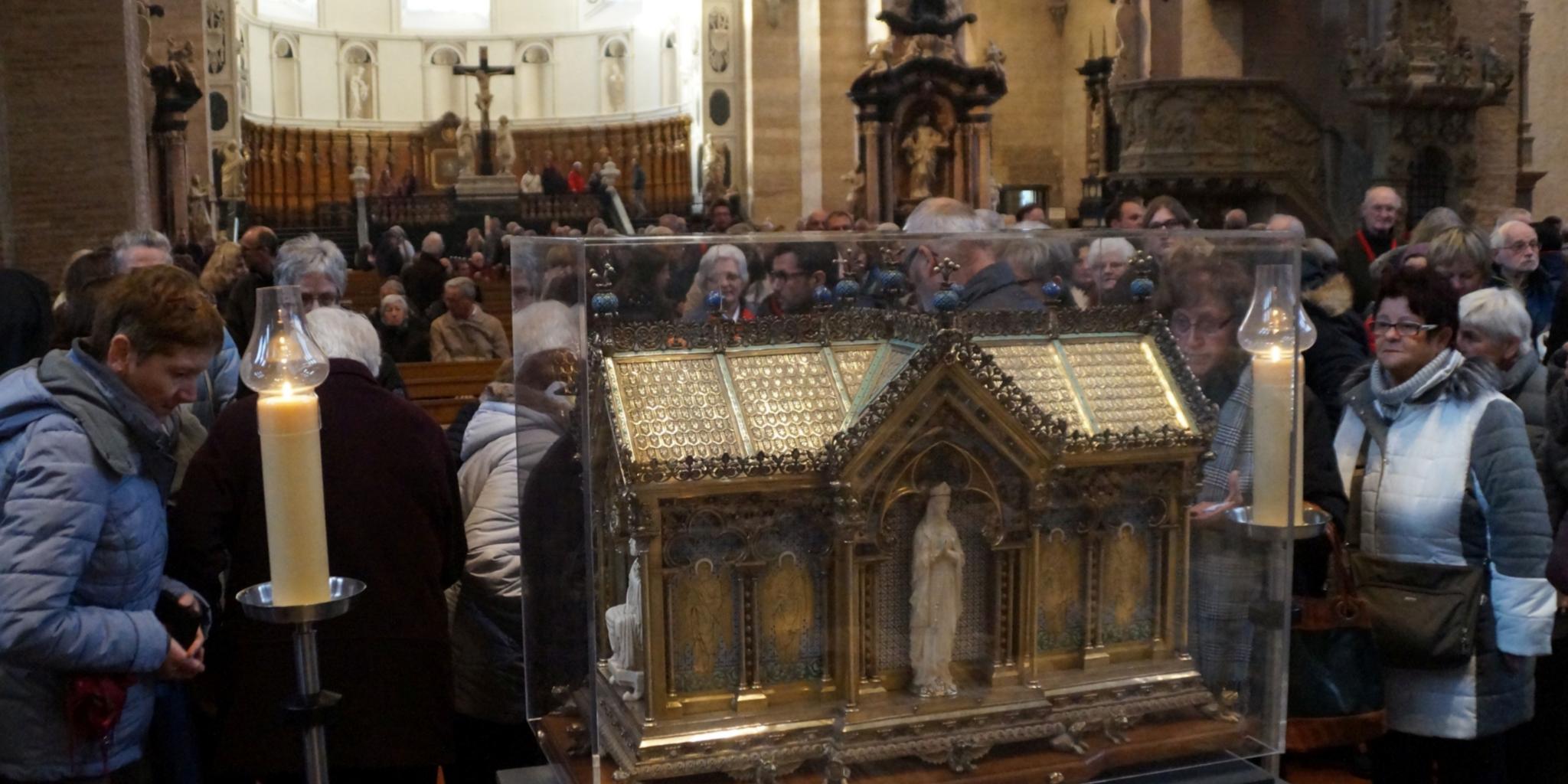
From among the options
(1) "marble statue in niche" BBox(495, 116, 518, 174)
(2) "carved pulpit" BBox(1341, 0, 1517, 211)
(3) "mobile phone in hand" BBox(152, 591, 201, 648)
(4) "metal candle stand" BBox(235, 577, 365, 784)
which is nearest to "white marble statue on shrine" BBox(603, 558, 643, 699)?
(4) "metal candle stand" BBox(235, 577, 365, 784)

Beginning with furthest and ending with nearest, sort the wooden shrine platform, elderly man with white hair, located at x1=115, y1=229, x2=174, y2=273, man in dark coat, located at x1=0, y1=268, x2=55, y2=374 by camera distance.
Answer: man in dark coat, located at x1=0, y1=268, x2=55, y2=374, elderly man with white hair, located at x1=115, y1=229, x2=174, y2=273, the wooden shrine platform

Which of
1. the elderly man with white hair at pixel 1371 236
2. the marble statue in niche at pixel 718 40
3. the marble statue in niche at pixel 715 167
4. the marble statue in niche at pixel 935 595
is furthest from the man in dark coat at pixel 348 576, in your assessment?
the marble statue in niche at pixel 718 40

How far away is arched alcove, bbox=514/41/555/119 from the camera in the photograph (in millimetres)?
34469

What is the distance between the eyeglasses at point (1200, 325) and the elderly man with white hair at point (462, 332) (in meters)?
6.12

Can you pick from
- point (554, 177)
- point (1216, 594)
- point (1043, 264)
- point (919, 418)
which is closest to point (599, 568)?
point (919, 418)

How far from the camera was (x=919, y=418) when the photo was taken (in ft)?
7.99

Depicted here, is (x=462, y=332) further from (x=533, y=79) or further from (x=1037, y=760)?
(x=533, y=79)

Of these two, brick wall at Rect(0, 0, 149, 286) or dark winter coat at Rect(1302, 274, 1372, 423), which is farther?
brick wall at Rect(0, 0, 149, 286)

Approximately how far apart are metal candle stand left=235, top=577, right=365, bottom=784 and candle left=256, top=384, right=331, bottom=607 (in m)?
0.02

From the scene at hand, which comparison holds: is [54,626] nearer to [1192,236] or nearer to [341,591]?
[341,591]

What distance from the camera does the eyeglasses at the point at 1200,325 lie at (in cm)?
274

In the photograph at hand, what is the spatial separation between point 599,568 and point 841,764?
20.0 inches

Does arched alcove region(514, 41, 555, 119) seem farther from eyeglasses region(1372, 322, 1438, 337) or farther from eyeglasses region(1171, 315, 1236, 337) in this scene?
eyeglasses region(1171, 315, 1236, 337)

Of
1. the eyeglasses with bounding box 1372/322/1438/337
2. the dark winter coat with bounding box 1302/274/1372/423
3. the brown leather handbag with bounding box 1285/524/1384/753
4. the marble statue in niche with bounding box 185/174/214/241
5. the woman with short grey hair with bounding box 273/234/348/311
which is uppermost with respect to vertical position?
the marble statue in niche with bounding box 185/174/214/241
